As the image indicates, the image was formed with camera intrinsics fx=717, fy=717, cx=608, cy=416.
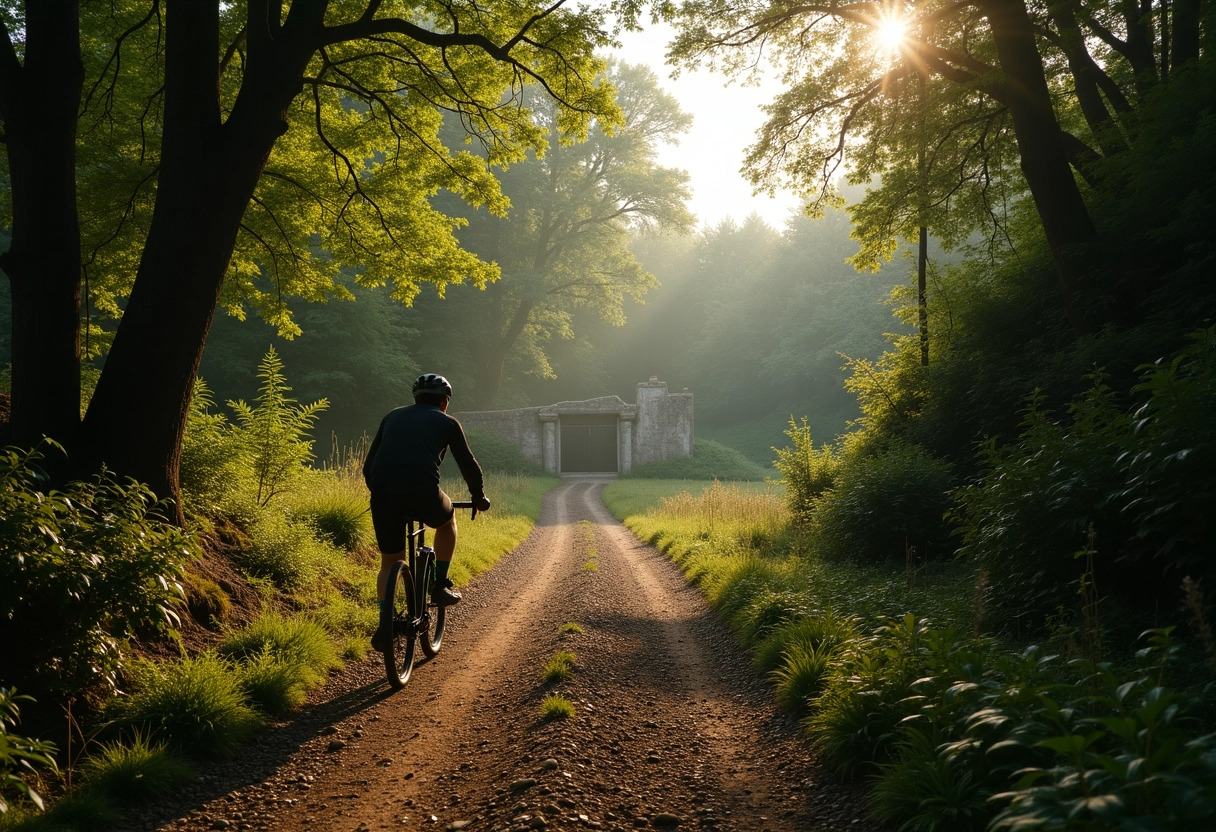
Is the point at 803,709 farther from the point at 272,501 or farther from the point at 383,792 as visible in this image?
the point at 272,501

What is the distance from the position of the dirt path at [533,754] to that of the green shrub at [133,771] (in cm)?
12

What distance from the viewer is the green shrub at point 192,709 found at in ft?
12.6

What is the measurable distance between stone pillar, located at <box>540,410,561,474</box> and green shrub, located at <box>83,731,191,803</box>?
30328mm

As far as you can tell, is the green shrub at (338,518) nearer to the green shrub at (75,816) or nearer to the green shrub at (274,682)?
the green shrub at (274,682)

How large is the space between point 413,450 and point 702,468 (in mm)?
29564

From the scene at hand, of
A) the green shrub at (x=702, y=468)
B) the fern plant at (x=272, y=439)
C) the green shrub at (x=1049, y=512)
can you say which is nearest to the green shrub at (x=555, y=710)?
the green shrub at (x=1049, y=512)

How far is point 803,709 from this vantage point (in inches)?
181

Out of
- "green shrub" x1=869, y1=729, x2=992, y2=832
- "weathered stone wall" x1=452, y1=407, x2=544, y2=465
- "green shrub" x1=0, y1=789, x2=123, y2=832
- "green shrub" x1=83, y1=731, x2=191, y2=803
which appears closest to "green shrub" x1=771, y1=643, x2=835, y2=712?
"green shrub" x1=869, y1=729, x2=992, y2=832

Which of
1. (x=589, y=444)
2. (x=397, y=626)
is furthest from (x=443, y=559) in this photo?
(x=589, y=444)

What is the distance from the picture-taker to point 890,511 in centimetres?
888

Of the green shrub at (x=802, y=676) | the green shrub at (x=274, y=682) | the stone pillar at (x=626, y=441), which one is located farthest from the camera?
the stone pillar at (x=626, y=441)

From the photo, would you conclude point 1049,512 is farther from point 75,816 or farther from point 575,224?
point 575,224

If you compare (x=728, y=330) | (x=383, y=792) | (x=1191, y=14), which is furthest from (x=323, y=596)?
(x=728, y=330)

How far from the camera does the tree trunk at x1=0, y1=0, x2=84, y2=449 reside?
17.3 ft
